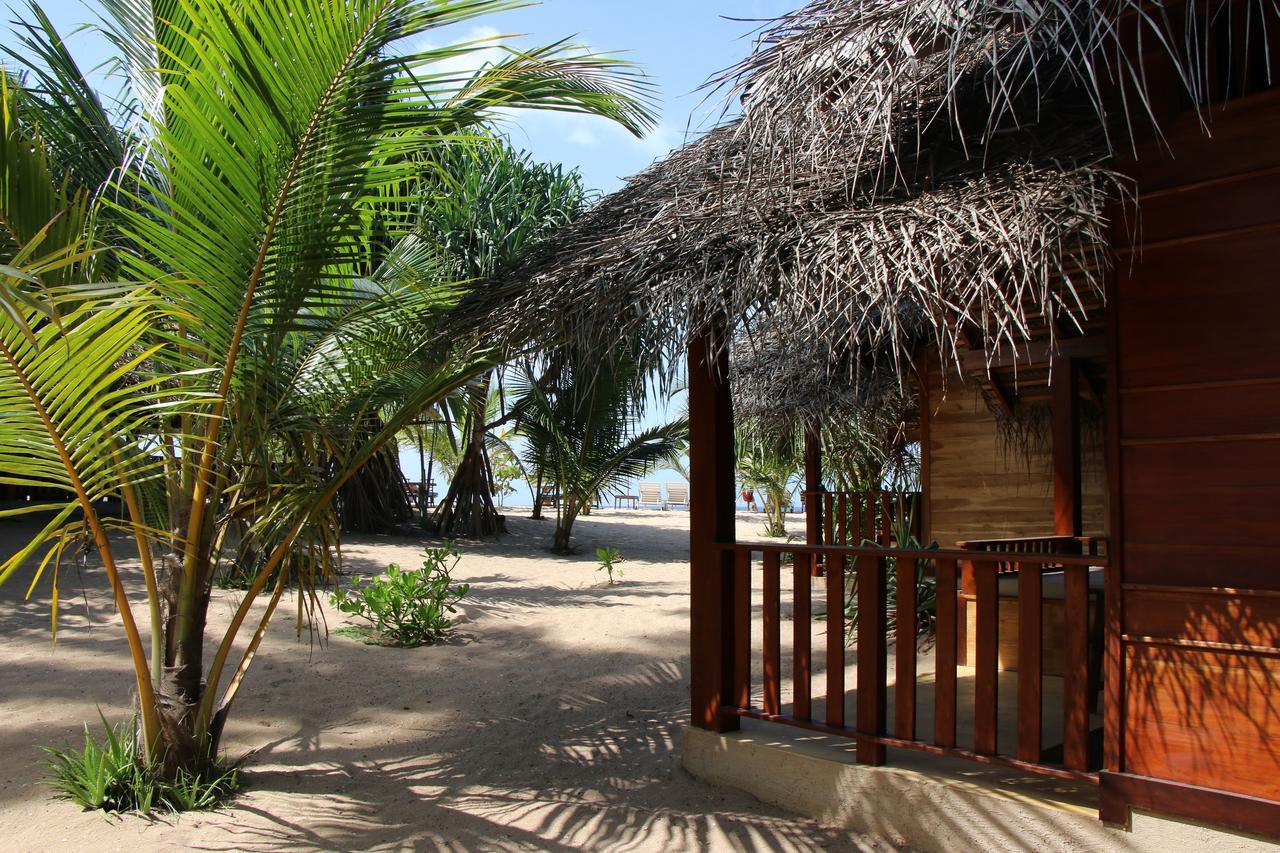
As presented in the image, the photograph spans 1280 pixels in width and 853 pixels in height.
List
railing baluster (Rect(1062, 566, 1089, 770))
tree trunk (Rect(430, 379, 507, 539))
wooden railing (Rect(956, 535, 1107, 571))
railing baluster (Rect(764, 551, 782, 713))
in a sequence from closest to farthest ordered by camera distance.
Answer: railing baluster (Rect(1062, 566, 1089, 770)) → railing baluster (Rect(764, 551, 782, 713)) → wooden railing (Rect(956, 535, 1107, 571)) → tree trunk (Rect(430, 379, 507, 539))

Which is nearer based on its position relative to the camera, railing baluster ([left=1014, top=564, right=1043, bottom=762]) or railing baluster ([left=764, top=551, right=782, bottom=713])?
railing baluster ([left=1014, top=564, right=1043, bottom=762])

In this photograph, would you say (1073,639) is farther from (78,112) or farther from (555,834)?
(78,112)

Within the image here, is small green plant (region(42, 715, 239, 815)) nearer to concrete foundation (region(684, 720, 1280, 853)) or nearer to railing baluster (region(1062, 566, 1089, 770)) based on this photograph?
concrete foundation (region(684, 720, 1280, 853))

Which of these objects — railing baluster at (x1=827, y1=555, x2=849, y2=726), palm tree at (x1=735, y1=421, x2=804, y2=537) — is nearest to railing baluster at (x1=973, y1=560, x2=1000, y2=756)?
railing baluster at (x1=827, y1=555, x2=849, y2=726)

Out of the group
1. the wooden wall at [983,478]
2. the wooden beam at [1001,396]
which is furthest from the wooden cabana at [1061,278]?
the wooden wall at [983,478]

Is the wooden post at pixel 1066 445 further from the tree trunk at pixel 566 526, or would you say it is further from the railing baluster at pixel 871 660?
the tree trunk at pixel 566 526

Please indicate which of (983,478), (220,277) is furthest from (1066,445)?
(220,277)

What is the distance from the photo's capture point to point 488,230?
42.4 feet

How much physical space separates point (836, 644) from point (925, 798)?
65 cm

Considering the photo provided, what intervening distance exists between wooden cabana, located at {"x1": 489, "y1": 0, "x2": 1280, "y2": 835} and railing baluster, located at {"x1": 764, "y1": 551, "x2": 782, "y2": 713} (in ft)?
0.06

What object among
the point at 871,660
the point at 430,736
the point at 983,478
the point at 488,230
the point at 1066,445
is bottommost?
the point at 430,736

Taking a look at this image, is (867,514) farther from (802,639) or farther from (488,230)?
(488,230)

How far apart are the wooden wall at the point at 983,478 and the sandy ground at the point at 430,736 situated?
2476 millimetres

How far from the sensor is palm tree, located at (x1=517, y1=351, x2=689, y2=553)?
497 inches
